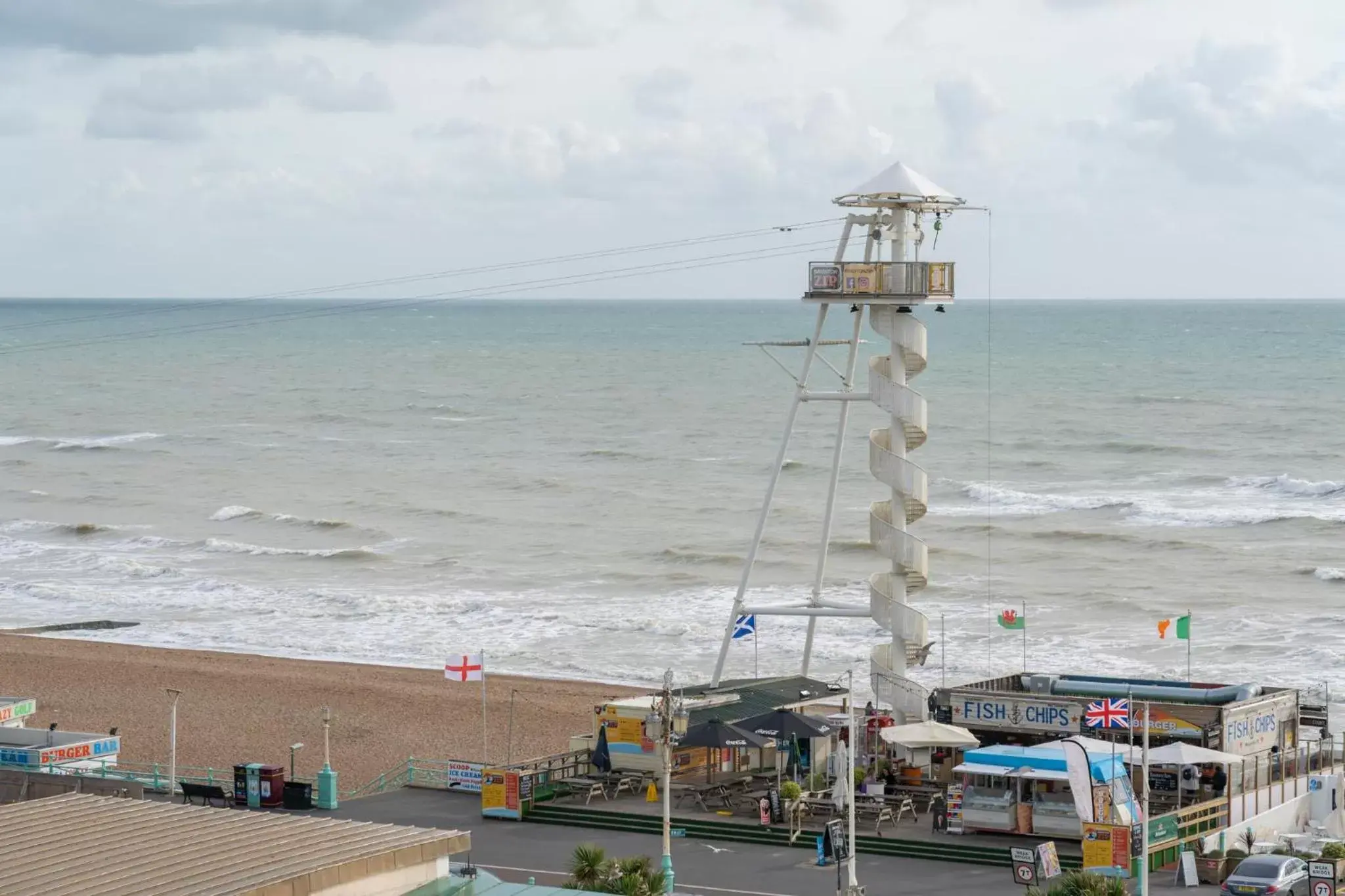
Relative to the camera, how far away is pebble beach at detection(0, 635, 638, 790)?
39.7 meters

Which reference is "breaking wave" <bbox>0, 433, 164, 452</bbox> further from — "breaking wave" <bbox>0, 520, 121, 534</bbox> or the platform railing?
the platform railing

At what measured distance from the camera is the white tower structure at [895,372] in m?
33.8

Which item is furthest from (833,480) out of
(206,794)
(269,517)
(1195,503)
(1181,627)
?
(269,517)

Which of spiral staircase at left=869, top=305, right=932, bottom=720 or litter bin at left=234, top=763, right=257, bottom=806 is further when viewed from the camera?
spiral staircase at left=869, top=305, right=932, bottom=720

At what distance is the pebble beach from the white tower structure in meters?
8.48

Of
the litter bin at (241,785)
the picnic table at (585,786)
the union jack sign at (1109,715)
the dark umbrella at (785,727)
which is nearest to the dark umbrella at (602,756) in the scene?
the picnic table at (585,786)

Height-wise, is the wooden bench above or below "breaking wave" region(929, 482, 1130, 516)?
below

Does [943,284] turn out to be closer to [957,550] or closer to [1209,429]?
[957,550]

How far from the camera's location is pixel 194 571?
6906cm

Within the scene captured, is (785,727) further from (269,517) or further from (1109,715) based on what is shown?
(269,517)

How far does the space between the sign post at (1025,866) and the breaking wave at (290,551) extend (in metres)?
48.6

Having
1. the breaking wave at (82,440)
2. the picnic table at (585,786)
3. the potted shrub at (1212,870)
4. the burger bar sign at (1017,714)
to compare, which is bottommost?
the potted shrub at (1212,870)

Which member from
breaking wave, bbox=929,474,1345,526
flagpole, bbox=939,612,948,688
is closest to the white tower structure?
flagpole, bbox=939,612,948,688

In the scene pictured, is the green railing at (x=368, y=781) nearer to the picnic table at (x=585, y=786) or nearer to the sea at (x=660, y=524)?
the picnic table at (x=585, y=786)
